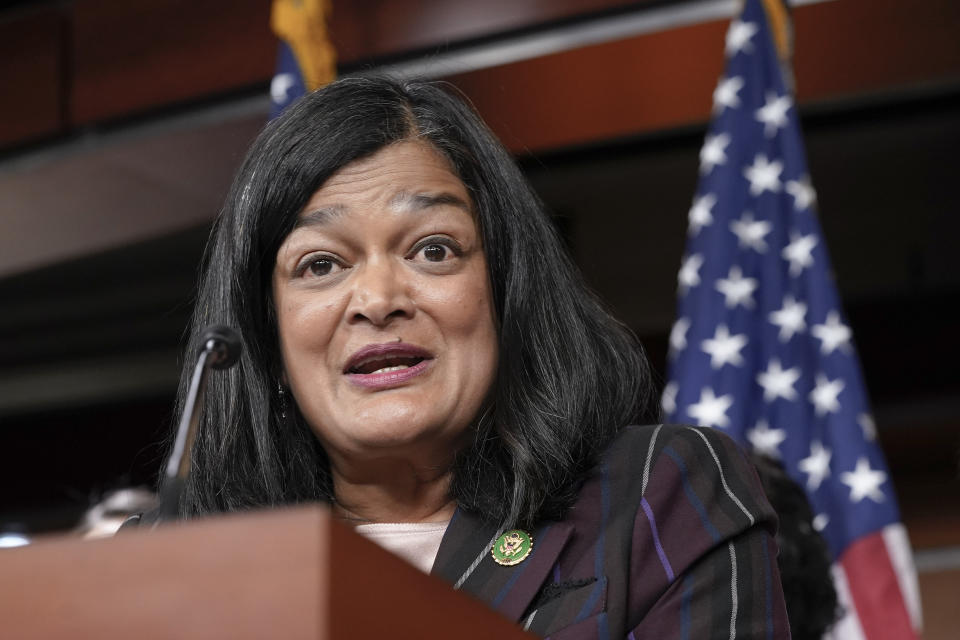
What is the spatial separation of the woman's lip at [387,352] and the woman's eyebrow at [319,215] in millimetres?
179

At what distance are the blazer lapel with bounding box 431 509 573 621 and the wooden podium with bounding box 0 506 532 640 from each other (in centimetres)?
52

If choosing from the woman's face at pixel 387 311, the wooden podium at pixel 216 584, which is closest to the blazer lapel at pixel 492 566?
the woman's face at pixel 387 311

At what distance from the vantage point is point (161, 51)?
16.9 feet

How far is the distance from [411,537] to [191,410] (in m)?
0.48

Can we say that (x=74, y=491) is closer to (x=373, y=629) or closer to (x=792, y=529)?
(x=792, y=529)

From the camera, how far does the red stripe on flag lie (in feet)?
9.80

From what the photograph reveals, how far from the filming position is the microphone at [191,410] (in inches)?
48.5

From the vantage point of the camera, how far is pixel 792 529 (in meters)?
2.67

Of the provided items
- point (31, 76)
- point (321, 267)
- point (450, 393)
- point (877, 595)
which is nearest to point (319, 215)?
point (321, 267)

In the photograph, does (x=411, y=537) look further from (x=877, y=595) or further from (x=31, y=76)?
(x=31, y=76)

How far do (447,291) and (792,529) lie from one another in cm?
129

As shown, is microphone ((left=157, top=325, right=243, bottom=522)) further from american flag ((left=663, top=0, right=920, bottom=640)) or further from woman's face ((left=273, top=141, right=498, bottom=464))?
american flag ((left=663, top=0, right=920, bottom=640))

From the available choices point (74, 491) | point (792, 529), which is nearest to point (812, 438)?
point (792, 529)

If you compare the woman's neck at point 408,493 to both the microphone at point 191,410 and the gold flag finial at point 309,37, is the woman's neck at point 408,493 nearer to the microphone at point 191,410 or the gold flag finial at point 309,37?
the microphone at point 191,410
